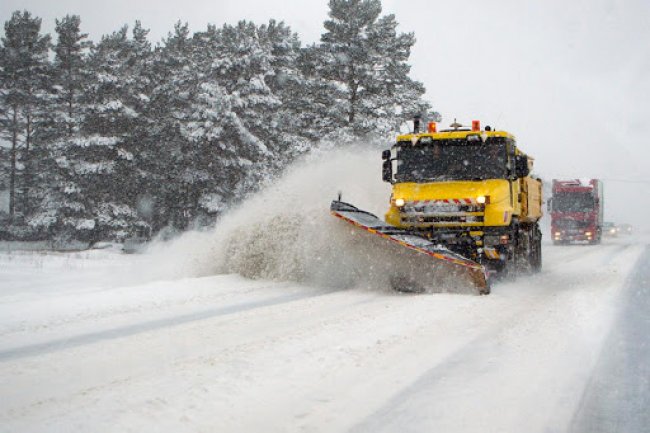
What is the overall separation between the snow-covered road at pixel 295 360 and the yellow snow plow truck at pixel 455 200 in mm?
1273

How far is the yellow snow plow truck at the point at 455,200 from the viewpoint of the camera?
10320 mm

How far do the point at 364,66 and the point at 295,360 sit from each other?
2405cm

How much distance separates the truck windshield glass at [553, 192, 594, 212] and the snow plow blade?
2551cm

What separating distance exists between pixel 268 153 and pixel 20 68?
18.6 metres

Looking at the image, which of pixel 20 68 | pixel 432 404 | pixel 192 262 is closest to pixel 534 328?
pixel 432 404

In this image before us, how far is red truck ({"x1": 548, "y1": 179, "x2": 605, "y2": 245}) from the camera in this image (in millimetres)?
32094

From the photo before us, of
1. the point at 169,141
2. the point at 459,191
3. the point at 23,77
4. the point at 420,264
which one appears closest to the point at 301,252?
the point at 420,264

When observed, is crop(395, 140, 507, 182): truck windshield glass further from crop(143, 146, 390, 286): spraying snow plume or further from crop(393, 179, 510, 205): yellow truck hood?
crop(143, 146, 390, 286): spraying snow plume

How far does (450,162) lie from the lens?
446 inches

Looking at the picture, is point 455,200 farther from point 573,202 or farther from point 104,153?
point 573,202

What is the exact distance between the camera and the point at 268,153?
28125mm

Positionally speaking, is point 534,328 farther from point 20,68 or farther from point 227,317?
point 20,68

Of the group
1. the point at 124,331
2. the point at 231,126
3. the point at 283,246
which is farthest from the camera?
the point at 231,126

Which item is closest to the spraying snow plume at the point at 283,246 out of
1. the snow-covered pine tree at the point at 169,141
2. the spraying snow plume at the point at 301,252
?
the spraying snow plume at the point at 301,252
